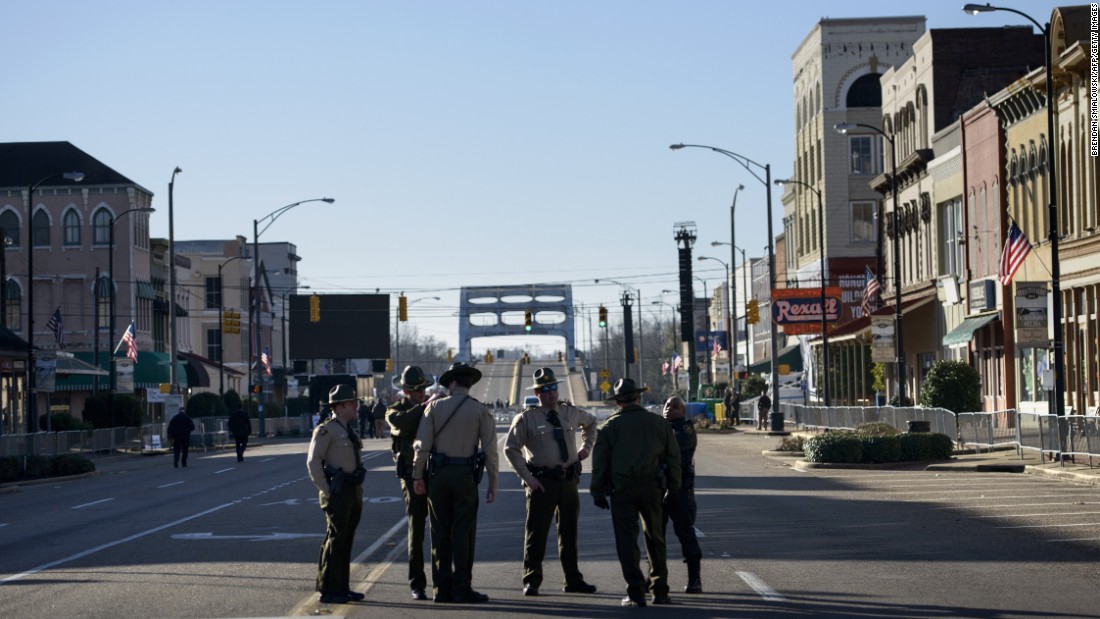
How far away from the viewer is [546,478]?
525 inches

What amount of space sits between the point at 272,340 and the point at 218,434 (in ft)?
187

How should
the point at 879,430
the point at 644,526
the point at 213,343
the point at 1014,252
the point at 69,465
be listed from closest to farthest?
1. the point at 644,526
2. the point at 1014,252
3. the point at 879,430
4. the point at 69,465
5. the point at 213,343

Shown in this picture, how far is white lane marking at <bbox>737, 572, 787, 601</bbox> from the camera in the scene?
42.3 feet

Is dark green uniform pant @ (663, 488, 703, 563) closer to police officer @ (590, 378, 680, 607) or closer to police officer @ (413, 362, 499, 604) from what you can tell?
police officer @ (590, 378, 680, 607)

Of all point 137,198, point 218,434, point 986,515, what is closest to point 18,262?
point 137,198

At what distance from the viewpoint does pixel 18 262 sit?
247 feet

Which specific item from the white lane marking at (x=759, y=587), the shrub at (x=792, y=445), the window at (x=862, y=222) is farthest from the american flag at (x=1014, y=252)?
the window at (x=862, y=222)

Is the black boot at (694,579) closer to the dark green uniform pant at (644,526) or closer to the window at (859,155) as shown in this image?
the dark green uniform pant at (644,526)

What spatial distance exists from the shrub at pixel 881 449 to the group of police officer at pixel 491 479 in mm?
21977

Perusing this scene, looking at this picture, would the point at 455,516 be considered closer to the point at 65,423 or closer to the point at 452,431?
the point at 452,431

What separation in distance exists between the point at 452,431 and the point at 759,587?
9.99ft

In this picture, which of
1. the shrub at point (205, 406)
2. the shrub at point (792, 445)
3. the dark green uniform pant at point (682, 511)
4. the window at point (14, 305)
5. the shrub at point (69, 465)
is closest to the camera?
the dark green uniform pant at point (682, 511)

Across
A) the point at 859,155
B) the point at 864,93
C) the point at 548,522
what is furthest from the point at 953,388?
the point at 864,93

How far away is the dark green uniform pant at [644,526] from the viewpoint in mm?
12648
